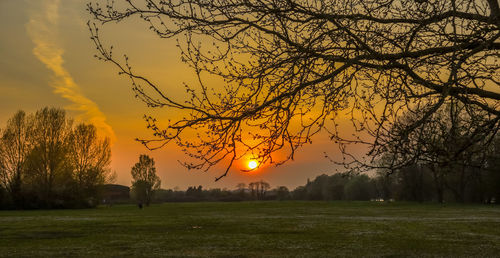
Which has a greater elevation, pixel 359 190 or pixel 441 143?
pixel 359 190

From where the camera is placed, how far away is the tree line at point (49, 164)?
7369 cm

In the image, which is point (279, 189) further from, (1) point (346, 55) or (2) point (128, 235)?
(1) point (346, 55)

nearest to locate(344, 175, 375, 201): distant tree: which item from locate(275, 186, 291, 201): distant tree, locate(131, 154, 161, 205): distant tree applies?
locate(275, 186, 291, 201): distant tree

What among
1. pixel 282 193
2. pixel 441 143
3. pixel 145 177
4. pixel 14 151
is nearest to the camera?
pixel 441 143

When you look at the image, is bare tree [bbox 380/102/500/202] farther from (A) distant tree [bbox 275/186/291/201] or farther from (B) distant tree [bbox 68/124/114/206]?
(A) distant tree [bbox 275/186/291/201]

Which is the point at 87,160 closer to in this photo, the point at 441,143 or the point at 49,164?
the point at 49,164

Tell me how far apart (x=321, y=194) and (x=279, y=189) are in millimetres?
17139

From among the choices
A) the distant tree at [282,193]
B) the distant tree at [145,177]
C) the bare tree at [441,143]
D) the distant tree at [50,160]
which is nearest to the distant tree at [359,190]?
the distant tree at [282,193]

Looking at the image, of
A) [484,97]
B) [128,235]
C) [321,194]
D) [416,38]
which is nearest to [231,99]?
[416,38]

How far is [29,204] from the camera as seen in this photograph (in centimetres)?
7306

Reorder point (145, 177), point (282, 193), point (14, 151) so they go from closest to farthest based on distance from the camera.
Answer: point (14, 151), point (145, 177), point (282, 193)

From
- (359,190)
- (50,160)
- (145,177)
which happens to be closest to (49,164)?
(50,160)

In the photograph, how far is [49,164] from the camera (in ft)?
251

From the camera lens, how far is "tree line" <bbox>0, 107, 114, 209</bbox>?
7369 centimetres
